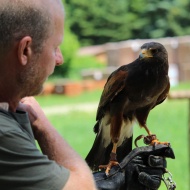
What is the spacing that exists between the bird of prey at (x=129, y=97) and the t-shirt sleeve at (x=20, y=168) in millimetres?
1037

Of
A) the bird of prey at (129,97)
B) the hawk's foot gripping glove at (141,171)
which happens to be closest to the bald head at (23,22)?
the hawk's foot gripping glove at (141,171)

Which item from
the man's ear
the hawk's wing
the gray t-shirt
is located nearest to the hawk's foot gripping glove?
the gray t-shirt

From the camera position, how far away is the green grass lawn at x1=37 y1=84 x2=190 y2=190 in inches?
284

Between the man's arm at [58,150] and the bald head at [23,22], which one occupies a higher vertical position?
the bald head at [23,22]

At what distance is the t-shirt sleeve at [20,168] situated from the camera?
1411 millimetres

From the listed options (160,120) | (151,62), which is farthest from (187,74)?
(151,62)

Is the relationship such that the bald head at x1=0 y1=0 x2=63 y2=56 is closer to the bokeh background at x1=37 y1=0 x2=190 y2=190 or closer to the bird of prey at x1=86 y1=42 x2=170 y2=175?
the bird of prey at x1=86 y1=42 x2=170 y2=175

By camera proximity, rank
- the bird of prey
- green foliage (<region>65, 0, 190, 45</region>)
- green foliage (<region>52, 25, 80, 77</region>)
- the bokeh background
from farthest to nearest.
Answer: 1. green foliage (<region>65, 0, 190, 45</region>)
2. green foliage (<region>52, 25, 80, 77</region>)
3. the bokeh background
4. the bird of prey

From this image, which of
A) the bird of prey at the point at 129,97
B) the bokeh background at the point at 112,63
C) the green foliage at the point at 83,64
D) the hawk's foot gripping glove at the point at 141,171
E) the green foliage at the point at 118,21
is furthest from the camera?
the green foliage at the point at 118,21

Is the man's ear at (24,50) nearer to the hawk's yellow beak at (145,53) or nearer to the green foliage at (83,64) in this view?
the hawk's yellow beak at (145,53)

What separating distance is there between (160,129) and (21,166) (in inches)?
325

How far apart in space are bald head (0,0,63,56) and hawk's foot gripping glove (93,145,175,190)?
22.6 inches

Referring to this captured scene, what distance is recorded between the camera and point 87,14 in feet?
86.1

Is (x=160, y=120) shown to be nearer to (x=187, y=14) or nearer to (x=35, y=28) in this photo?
(x=35, y=28)
